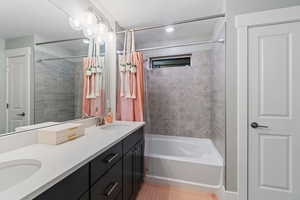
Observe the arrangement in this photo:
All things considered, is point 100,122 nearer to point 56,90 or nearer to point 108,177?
point 56,90

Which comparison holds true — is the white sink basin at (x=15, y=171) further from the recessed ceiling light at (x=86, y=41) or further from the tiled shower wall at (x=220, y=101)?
the tiled shower wall at (x=220, y=101)

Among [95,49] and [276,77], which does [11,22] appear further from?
[276,77]

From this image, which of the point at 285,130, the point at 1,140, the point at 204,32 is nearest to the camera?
the point at 1,140

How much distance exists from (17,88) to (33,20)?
1.90 ft

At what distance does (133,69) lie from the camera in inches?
77.5

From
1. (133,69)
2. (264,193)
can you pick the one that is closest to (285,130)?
(264,193)

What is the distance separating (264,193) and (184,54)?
93.8 inches

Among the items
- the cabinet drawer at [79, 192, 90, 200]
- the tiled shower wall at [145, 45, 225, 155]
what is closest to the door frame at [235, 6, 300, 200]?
the tiled shower wall at [145, 45, 225, 155]

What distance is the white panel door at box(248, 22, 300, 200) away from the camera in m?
1.35

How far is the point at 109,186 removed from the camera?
40.3 inches

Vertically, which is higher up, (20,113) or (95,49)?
(95,49)

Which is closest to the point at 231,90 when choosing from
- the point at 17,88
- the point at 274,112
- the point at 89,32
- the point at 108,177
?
the point at 274,112

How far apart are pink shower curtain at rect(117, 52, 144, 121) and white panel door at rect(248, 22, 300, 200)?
4.44 ft

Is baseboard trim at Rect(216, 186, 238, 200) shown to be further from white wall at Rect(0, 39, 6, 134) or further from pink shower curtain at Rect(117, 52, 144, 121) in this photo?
white wall at Rect(0, 39, 6, 134)
